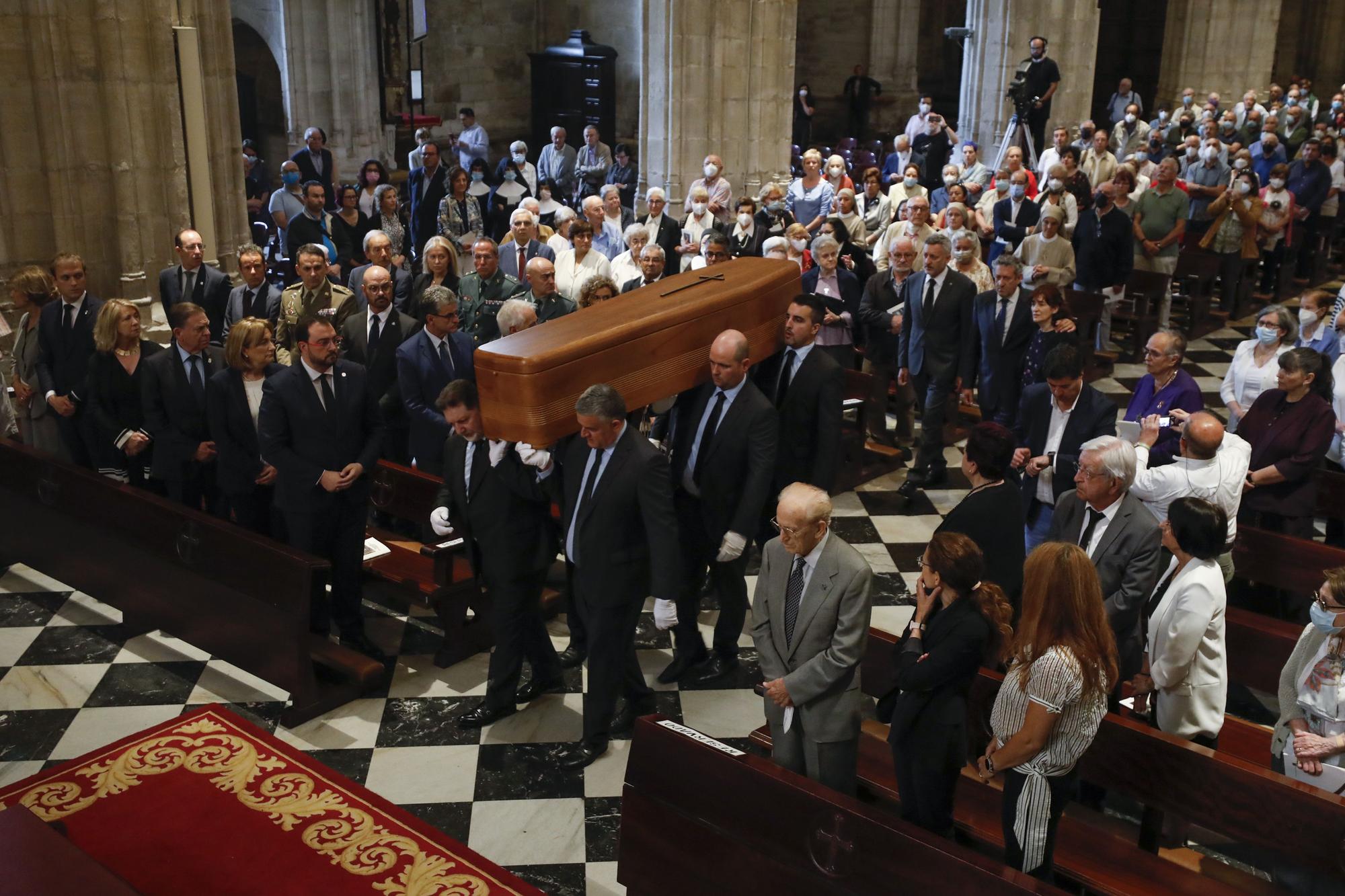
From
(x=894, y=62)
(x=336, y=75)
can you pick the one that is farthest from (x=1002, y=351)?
(x=894, y=62)

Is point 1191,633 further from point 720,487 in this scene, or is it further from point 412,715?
point 412,715

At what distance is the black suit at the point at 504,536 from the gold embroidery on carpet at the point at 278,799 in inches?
37.2

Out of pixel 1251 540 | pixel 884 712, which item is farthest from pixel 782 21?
pixel 884 712

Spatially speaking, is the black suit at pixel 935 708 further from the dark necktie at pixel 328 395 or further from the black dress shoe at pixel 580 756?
the dark necktie at pixel 328 395

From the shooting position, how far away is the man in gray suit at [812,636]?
12.9 ft

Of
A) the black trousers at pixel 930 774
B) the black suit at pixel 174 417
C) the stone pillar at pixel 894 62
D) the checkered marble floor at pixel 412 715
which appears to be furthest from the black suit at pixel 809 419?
the stone pillar at pixel 894 62

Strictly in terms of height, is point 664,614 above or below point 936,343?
below

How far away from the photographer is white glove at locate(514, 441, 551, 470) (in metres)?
4.83

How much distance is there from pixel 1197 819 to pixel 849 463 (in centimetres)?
457

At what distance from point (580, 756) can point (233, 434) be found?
232 centimetres

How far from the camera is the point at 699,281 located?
19.6ft

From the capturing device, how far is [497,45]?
2034 centimetres

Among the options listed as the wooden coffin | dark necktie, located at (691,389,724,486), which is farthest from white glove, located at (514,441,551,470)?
dark necktie, located at (691,389,724,486)

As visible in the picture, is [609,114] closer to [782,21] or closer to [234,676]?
[782,21]
